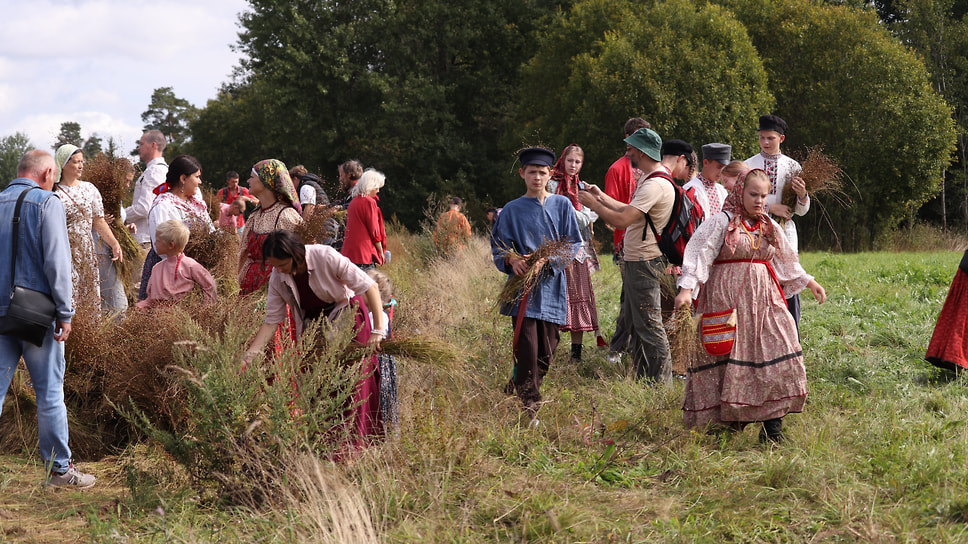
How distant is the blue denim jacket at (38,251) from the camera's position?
4.76m

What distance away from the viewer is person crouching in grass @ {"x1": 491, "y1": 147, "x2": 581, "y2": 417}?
224 inches

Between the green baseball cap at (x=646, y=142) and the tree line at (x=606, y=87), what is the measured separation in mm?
14755

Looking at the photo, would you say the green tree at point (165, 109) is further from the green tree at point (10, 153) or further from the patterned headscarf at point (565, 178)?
the patterned headscarf at point (565, 178)

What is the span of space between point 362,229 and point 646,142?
12.7 ft

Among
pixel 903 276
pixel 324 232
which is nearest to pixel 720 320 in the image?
pixel 324 232

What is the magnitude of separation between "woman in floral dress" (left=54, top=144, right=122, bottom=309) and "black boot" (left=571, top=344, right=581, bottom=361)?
3846 mm

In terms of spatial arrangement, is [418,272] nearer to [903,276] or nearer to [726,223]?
[903,276]

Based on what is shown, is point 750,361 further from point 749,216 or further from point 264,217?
point 264,217

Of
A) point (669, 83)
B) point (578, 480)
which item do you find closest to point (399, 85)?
point (669, 83)

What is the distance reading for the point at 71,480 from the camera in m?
4.88

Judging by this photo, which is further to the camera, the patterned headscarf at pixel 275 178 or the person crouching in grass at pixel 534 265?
the patterned headscarf at pixel 275 178

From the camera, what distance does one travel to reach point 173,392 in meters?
5.30

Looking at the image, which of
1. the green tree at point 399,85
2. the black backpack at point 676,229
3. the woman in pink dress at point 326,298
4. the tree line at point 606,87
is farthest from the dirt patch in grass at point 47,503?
the green tree at point 399,85

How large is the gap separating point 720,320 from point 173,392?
127 inches
